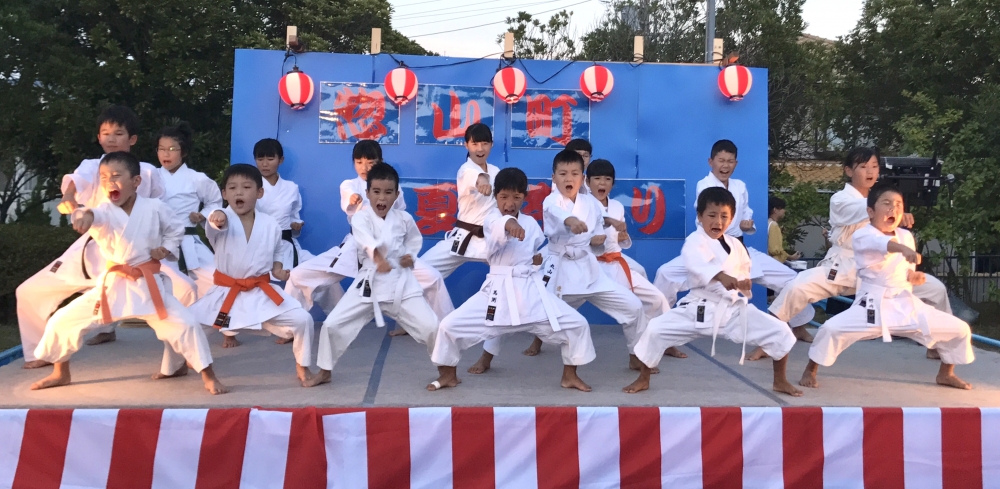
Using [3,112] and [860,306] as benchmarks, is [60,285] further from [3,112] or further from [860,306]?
[3,112]

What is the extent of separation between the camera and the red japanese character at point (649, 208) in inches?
267

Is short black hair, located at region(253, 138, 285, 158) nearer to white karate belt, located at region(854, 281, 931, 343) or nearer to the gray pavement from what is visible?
the gray pavement

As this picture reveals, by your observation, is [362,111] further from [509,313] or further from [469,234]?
[509,313]

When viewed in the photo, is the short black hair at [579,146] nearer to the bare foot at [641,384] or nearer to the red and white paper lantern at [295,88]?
the red and white paper lantern at [295,88]

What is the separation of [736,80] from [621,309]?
3061 millimetres

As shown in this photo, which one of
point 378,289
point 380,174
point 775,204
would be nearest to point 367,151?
point 380,174

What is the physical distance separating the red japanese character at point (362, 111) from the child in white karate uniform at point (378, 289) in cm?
222

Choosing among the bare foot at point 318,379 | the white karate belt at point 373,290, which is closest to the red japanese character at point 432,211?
the white karate belt at point 373,290

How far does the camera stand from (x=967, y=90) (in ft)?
39.2

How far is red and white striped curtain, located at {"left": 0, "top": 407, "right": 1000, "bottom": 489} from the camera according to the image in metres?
3.32

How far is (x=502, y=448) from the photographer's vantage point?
11.3 ft

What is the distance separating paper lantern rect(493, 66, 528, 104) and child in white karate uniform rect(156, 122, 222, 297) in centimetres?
250

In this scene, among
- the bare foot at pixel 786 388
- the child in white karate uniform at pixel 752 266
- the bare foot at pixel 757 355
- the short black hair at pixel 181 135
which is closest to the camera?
the bare foot at pixel 786 388

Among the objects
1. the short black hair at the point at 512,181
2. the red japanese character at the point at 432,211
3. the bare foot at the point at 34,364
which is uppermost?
the short black hair at the point at 512,181
